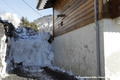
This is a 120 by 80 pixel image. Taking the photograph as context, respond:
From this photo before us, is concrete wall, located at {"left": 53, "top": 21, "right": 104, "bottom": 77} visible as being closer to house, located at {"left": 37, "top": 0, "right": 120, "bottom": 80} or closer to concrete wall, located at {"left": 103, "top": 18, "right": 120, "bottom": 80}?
house, located at {"left": 37, "top": 0, "right": 120, "bottom": 80}

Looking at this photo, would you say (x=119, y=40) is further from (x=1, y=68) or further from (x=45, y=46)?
(x=45, y=46)

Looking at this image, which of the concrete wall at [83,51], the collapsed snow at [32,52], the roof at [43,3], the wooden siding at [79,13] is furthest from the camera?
the collapsed snow at [32,52]

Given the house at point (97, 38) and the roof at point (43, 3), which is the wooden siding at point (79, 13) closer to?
the house at point (97, 38)

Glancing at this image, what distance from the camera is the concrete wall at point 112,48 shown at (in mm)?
4023

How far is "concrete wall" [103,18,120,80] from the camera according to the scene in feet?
13.2

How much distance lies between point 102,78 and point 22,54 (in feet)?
27.3

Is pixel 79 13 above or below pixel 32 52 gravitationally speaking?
above

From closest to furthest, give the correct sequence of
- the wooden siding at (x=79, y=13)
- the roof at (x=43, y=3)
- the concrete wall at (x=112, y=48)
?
the concrete wall at (x=112, y=48) → the wooden siding at (x=79, y=13) → the roof at (x=43, y=3)

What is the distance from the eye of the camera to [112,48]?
13.5 ft

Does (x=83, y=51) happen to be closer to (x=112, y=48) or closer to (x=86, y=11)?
(x=112, y=48)

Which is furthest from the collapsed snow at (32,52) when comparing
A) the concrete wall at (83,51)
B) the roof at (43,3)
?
the concrete wall at (83,51)

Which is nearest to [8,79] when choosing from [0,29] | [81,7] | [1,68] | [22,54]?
[1,68]

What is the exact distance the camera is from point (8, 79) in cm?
482

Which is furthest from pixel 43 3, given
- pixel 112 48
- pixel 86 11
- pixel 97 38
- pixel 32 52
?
pixel 112 48
